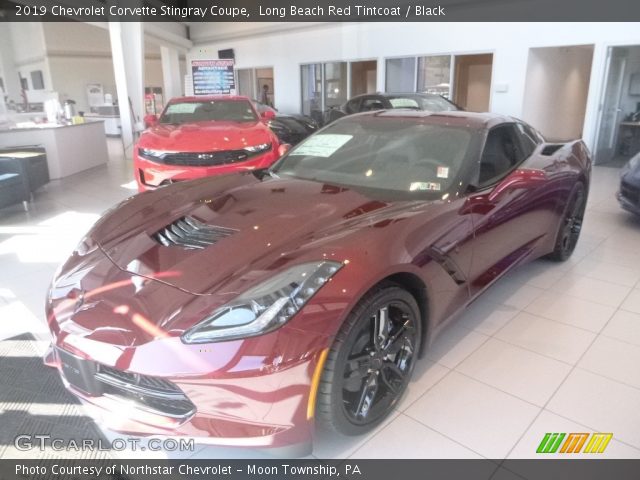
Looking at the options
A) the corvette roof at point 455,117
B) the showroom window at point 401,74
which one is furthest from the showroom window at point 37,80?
the corvette roof at point 455,117

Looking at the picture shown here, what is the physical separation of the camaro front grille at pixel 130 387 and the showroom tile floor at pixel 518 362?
14.9 inches

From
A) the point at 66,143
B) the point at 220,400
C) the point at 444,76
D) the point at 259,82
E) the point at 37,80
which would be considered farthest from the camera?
the point at 37,80

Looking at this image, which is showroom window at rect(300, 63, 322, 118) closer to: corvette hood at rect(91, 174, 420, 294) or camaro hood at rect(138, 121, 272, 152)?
camaro hood at rect(138, 121, 272, 152)

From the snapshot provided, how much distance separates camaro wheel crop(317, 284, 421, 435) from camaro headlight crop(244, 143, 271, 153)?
321cm

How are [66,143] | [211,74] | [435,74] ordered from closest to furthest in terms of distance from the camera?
[66,143] < [435,74] < [211,74]

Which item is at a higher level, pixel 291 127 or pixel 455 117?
pixel 455 117

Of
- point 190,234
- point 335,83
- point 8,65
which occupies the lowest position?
point 190,234

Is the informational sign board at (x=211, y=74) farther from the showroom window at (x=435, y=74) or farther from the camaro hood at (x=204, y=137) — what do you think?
the camaro hood at (x=204, y=137)

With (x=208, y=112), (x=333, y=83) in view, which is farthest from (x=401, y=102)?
(x=333, y=83)

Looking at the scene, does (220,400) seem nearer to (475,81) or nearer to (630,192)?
(630,192)

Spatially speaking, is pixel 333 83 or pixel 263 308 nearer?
pixel 263 308

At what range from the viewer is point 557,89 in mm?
9656

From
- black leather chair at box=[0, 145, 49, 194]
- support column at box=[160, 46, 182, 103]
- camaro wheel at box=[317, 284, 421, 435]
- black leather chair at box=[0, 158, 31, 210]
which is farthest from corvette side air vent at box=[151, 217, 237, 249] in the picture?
support column at box=[160, 46, 182, 103]

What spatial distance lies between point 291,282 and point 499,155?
1.63 meters
